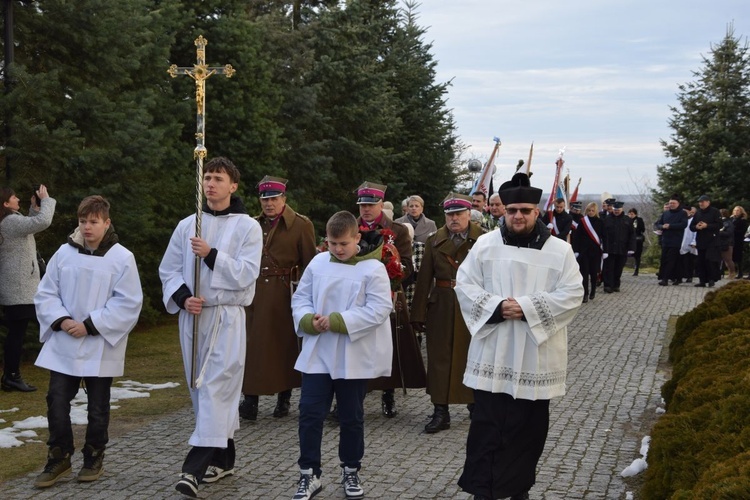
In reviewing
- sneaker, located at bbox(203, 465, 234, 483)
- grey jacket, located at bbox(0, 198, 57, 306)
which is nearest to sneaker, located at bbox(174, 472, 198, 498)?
sneaker, located at bbox(203, 465, 234, 483)

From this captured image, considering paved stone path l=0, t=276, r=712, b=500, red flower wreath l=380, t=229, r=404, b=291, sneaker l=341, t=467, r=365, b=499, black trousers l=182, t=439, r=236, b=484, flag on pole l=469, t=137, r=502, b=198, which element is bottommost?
paved stone path l=0, t=276, r=712, b=500

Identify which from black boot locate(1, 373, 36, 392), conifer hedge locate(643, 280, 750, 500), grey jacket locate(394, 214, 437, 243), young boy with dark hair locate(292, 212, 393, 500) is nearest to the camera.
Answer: conifer hedge locate(643, 280, 750, 500)

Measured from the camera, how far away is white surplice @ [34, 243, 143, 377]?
266 inches

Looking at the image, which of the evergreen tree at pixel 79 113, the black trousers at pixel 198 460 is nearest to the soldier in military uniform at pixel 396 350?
the black trousers at pixel 198 460

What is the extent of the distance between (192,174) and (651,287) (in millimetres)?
11855

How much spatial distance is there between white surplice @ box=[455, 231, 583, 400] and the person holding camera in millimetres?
5260

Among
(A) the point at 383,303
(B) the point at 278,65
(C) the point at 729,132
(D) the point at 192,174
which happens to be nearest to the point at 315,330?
(A) the point at 383,303

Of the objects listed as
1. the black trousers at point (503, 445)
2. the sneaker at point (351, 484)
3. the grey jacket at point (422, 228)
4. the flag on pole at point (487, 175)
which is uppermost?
the flag on pole at point (487, 175)

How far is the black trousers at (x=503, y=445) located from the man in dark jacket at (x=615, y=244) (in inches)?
670

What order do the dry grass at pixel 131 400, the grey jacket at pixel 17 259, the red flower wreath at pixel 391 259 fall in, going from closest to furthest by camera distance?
the dry grass at pixel 131 400 < the red flower wreath at pixel 391 259 < the grey jacket at pixel 17 259

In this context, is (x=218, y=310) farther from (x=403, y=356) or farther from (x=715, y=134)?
(x=715, y=134)

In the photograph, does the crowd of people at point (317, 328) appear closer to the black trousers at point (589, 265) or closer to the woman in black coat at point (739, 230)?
the black trousers at point (589, 265)

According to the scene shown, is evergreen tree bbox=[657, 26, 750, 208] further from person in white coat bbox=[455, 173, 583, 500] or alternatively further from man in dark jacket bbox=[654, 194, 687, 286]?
person in white coat bbox=[455, 173, 583, 500]

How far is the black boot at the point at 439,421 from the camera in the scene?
8.57 metres
